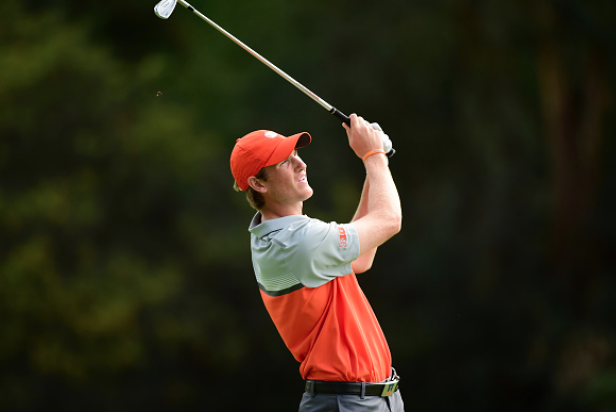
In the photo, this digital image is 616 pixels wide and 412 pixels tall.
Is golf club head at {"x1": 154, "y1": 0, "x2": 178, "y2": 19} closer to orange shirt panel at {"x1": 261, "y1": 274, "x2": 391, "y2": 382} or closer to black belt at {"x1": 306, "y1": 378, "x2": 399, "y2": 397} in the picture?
orange shirt panel at {"x1": 261, "y1": 274, "x2": 391, "y2": 382}

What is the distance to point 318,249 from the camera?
2.18 m

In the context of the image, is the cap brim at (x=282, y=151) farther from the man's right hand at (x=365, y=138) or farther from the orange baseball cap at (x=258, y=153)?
the man's right hand at (x=365, y=138)

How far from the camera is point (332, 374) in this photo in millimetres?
2219

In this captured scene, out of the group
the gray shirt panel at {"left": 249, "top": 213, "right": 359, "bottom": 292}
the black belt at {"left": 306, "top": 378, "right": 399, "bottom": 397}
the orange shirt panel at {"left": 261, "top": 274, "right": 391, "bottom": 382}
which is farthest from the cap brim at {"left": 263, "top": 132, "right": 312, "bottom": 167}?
the black belt at {"left": 306, "top": 378, "right": 399, "bottom": 397}

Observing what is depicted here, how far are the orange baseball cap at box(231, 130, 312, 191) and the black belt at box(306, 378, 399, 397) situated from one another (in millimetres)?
627

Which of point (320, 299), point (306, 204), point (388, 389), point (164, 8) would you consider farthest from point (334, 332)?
point (306, 204)

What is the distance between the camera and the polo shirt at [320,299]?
2.20 meters

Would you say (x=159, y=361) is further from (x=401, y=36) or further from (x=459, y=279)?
(x=401, y=36)

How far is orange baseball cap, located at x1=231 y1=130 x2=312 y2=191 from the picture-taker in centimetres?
232

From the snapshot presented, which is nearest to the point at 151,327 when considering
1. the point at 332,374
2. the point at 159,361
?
the point at 159,361

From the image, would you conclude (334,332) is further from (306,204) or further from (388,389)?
(306,204)

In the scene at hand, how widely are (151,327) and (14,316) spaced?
1.21m

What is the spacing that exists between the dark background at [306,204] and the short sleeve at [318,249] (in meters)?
5.23

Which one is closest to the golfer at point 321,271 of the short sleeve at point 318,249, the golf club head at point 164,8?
the short sleeve at point 318,249
